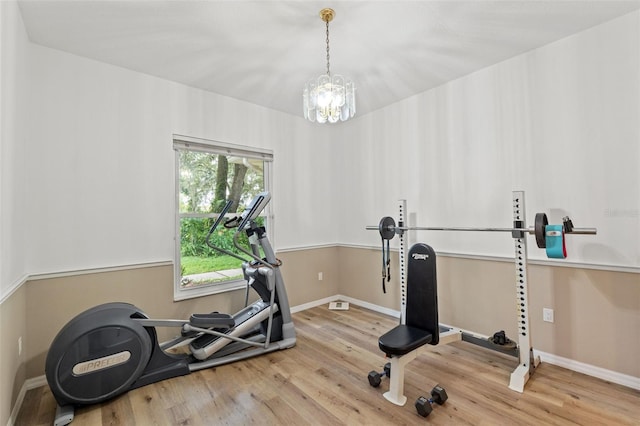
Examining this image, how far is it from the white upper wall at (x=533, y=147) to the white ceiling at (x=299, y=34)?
0.24 metres

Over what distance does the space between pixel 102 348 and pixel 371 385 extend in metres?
1.98

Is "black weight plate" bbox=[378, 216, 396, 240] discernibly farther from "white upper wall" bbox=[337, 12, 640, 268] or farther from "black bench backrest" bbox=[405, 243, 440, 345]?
"white upper wall" bbox=[337, 12, 640, 268]

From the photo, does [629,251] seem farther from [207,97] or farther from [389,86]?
[207,97]

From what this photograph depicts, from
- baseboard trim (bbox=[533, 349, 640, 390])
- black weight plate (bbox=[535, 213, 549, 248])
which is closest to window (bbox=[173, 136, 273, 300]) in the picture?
black weight plate (bbox=[535, 213, 549, 248])

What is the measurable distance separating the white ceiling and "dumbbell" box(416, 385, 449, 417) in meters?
2.71

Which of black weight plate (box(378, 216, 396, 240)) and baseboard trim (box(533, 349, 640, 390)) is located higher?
black weight plate (box(378, 216, 396, 240))

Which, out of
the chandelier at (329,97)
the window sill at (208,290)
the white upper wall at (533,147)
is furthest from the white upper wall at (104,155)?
the white upper wall at (533,147)

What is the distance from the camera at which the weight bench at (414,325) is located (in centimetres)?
206

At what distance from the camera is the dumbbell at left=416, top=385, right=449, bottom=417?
1902 millimetres

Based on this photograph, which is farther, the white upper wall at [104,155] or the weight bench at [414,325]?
the white upper wall at [104,155]

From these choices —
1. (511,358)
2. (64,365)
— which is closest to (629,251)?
(511,358)

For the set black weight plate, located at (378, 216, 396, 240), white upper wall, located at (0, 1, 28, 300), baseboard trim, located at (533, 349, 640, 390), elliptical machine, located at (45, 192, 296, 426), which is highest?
white upper wall, located at (0, 1, 28, 300)

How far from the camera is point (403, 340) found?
2.10 m

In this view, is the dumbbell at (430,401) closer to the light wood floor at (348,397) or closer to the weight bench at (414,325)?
the light wood floor at (348,397)
